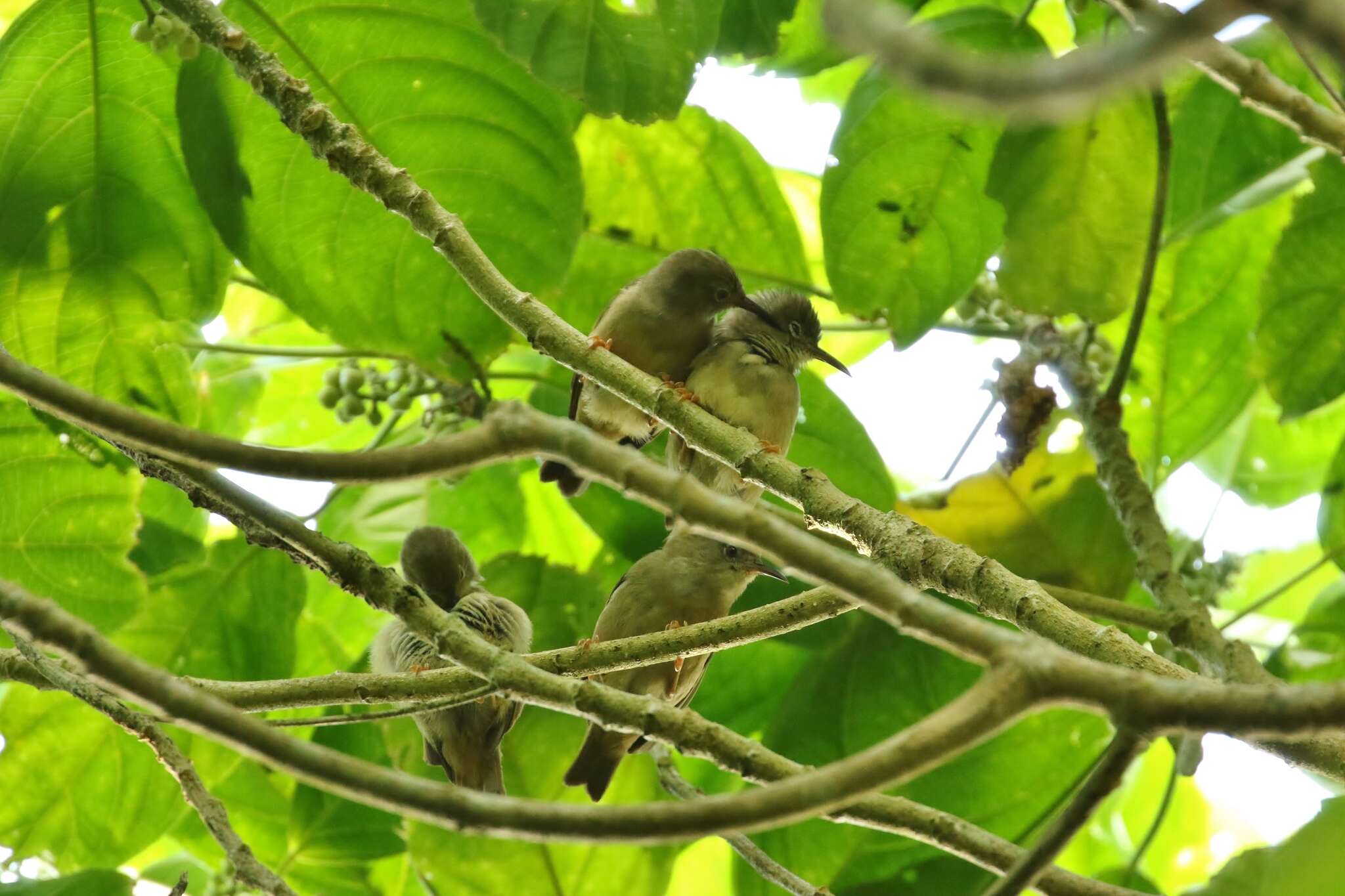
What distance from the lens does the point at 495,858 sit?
3371mm

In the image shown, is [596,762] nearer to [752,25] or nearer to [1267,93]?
[752,25]

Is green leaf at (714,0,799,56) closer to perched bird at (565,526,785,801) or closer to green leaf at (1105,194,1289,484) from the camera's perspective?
green leaf at (1105,194,1289,484)

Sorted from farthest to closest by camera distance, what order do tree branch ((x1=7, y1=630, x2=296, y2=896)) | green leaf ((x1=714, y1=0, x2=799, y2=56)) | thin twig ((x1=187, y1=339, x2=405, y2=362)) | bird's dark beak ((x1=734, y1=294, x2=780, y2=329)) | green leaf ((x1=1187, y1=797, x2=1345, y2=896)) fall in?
bird's dark beak ((x1=734, y1=294, x2=780, y2=329)) < thin twig ((x1=187, y1=339, x2=405, y2=362)) < green leaf ((x1=714, y1=0, x2=799, y2=56)) < tree branch ((x1=7, y1=630, x2=296, y2=896)) < green leaf ((x1=1187, y1=797, x2=1345, y2=896))

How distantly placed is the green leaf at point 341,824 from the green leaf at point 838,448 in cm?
160

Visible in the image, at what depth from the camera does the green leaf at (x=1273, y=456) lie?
4527 mm

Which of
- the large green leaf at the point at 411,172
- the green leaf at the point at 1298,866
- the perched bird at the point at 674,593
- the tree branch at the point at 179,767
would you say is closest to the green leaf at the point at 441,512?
the perched bird at the point at 674,593

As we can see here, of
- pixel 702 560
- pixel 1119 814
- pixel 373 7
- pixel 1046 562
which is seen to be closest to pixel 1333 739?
pixel 1046 562

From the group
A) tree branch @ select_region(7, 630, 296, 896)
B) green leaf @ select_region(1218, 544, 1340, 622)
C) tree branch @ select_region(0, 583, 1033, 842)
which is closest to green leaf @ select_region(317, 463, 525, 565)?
tree branch @ select_region(7, 630, 296, 896)

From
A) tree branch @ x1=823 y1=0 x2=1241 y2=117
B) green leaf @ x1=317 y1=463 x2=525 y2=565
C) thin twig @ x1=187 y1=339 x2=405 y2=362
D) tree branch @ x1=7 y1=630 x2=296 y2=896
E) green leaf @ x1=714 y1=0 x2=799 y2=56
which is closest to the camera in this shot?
tree branch @ x1=823 y1=0 x2=1241 y2=117

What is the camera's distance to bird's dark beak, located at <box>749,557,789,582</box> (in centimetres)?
422

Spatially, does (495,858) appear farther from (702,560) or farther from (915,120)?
(915,120)

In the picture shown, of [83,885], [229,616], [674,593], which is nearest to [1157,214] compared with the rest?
[674,593]

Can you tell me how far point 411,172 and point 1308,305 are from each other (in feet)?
7.74

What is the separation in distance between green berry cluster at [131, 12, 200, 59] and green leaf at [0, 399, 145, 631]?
3.36 feet
